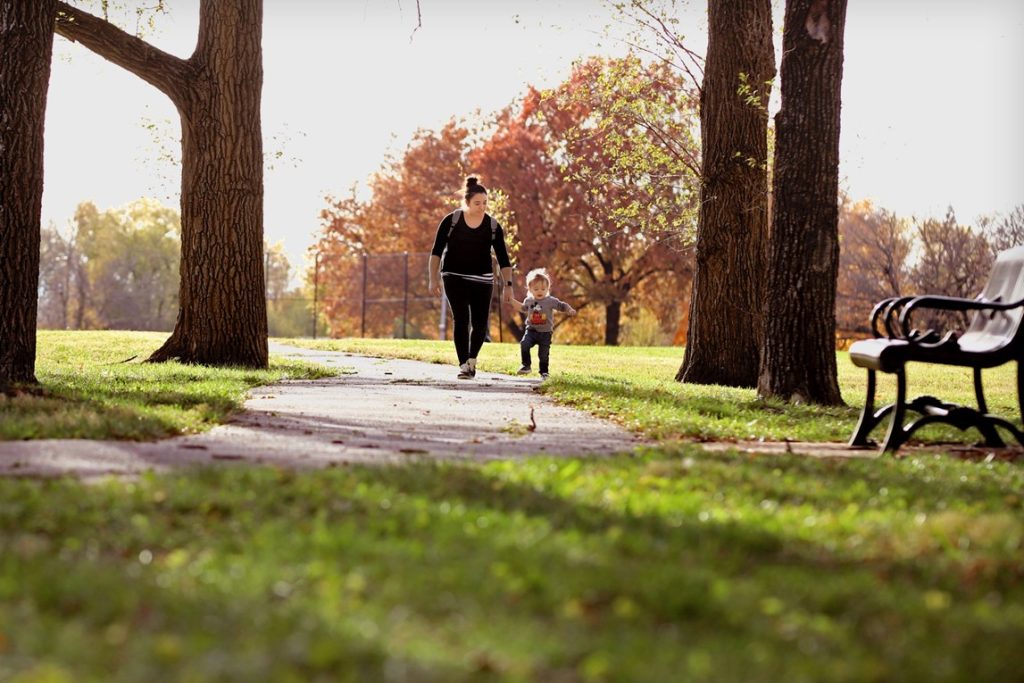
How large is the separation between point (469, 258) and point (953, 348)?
21.7ft

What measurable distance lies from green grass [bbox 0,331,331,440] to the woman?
7.02ft

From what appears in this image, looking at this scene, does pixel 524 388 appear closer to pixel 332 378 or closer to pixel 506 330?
pixel 332 378

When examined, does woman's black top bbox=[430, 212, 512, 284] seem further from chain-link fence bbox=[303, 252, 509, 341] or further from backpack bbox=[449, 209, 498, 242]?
chain-link fence bbox=[303, 252, 509, 341]

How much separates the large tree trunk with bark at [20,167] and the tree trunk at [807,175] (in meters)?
6.14

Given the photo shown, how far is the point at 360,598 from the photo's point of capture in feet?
10.2

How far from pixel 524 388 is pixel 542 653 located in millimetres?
9729

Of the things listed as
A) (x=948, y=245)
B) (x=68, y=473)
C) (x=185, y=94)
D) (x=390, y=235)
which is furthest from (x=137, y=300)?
(x=68, y=473)

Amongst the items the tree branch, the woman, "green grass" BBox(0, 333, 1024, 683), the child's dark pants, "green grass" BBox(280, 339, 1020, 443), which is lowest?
"green grass" BBox(0, 333, 1024, 683)

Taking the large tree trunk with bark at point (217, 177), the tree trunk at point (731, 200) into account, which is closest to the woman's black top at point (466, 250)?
the large tree trunk with bark at point (217, 177)

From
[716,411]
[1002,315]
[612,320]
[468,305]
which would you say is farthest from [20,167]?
[612,320]

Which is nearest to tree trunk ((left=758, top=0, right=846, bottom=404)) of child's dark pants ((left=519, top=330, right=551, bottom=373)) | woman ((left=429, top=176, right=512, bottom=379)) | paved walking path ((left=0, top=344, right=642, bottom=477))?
paved walking path ((left=0, top=344, right=642, bottom=477))

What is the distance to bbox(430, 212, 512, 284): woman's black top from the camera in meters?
12.4

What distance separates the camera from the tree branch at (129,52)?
1368 centimetres

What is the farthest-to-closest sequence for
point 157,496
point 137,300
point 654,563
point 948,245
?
point 137,300
point 948,245
point 157,496
point 654,563
